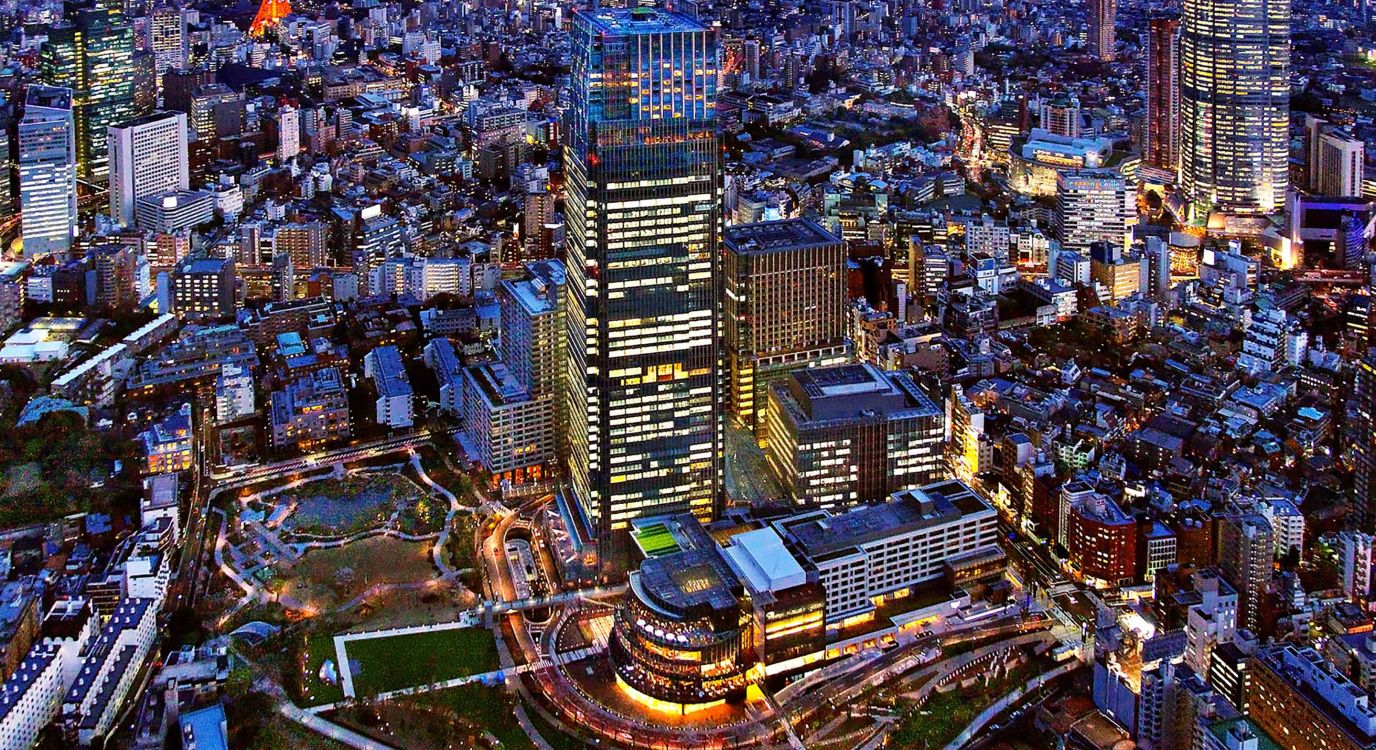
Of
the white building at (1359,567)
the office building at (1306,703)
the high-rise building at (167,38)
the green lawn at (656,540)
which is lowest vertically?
the office building at (1306,703)

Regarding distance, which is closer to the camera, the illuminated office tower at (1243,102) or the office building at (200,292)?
the office building at (200,292)

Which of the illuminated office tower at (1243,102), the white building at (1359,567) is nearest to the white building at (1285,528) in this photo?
the white building at (1359,567)

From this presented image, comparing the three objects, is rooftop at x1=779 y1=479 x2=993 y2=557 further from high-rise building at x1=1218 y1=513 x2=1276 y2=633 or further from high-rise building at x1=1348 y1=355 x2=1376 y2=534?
high-rise building at x1=1348 y1=355 x2=1376 y2=534

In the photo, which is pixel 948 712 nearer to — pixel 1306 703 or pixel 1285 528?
pixel 1306 703

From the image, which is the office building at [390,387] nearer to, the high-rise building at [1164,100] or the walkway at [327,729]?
the walkway at [327,729]

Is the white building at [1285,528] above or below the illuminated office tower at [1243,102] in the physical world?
below

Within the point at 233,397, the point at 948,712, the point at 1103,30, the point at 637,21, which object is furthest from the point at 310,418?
the point at 1103,30
